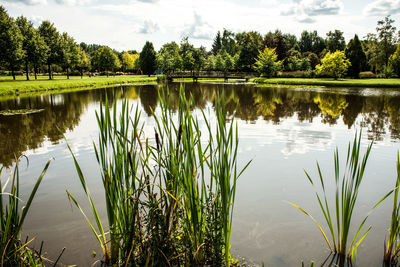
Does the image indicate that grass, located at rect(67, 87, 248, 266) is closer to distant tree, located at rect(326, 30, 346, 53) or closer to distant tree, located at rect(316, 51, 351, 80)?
distant tree, located at rect(316, 51, 351, 80)

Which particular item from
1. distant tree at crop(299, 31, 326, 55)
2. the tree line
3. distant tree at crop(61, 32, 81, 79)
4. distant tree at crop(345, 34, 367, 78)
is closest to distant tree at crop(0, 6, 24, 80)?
the tree line

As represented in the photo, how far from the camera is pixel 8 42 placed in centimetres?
3422

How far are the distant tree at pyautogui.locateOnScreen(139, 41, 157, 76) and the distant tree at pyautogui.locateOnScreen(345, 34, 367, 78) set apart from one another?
42.1 m

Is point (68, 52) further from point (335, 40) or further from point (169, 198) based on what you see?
point (335, 40)

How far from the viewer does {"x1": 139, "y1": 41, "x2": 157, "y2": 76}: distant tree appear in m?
65.7

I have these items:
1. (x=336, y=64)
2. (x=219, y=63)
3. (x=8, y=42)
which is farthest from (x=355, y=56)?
(x=8, y=42)

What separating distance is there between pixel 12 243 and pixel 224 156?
207cm

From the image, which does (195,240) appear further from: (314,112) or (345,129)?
(314,112)

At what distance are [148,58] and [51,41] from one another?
24.3 meters

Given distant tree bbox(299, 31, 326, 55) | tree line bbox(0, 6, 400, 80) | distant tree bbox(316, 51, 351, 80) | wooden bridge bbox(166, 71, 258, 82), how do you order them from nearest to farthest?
tree line bbox(0, 6, 400, 80) → distant tree bbox(316, 51, 351, 80) → wooden bridge bbox(166, 71, 258, 82) → distant tree bbox(299, 31, 326, 55)

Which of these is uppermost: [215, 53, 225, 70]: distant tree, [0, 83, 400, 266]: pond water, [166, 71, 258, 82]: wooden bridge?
[215, 53, 225, 70]: distant tree

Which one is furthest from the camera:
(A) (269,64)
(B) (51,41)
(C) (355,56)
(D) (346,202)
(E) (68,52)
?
(E) (68,52)

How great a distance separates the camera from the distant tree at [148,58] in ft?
216

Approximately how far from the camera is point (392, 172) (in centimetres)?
686
